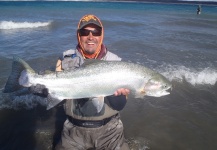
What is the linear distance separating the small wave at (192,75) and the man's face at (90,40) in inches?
209

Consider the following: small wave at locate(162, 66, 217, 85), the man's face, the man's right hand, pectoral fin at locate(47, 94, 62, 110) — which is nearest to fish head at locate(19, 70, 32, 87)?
the man's right hand

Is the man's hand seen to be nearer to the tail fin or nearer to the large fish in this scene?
the large fish

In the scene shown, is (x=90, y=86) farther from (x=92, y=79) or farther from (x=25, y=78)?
(x=25, y=78)

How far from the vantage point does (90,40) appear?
14.3ft

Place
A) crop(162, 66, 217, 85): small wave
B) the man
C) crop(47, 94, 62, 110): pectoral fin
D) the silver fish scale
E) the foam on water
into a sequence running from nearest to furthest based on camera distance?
1. the silver fish scale
2. crop(47, 94, 62, 110): pectoral fin
3. the man
4. the foam on water
5. crop(162, 66, 217, 85): small wave

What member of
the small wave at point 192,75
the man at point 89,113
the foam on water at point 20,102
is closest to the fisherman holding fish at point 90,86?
the man at point 89,113

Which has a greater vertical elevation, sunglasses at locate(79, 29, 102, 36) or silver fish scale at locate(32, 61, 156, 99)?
sunglasses at locate(79, 29, 102, 36)

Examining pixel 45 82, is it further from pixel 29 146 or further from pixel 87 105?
pixel 29 146

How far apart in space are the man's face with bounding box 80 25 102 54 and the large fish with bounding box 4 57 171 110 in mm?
737

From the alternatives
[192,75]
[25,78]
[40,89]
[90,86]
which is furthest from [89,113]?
[192,75]

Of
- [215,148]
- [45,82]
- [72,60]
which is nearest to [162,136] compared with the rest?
[215,148]

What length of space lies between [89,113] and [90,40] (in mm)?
1406

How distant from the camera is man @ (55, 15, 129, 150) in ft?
14.2

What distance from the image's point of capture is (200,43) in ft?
48.5
